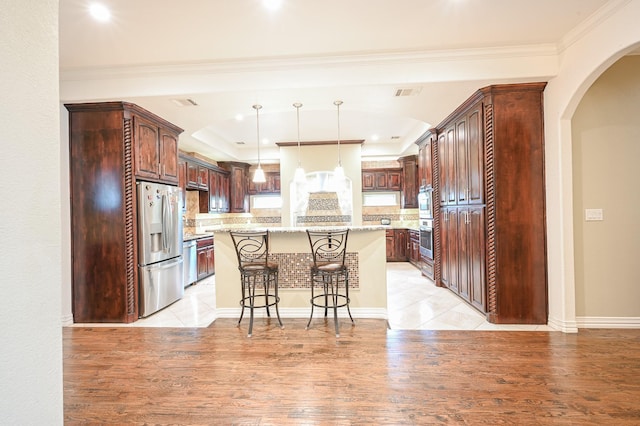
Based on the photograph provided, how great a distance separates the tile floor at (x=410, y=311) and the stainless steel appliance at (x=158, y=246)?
217 millimetres

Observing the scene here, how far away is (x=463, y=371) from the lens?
2465mm

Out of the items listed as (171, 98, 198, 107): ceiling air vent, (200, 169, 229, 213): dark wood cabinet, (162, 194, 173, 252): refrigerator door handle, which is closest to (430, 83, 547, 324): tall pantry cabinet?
(171, 98, 198, 107): ceiling air vent

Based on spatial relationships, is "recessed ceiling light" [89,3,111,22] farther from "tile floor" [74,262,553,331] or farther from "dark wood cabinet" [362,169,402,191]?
"dark wood cabinet" [362,169,402,191]

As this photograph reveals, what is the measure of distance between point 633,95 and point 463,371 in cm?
338

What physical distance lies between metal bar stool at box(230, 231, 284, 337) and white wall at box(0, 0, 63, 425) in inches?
100

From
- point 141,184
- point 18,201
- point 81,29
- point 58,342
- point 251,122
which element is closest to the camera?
point 18,201

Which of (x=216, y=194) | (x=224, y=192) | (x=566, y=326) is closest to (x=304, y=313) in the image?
(x=566, y=326)

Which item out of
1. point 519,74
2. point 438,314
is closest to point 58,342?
point 438,314

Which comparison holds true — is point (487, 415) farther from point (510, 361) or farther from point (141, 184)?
point (141, 184)

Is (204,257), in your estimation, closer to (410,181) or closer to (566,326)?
(410,181)

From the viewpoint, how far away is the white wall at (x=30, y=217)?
0.76 meters

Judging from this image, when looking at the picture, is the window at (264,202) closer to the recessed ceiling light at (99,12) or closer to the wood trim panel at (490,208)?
the wood trim panel at (490,208)

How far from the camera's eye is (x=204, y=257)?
6.11 m

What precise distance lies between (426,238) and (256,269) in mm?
3842
